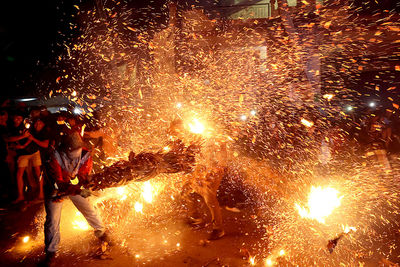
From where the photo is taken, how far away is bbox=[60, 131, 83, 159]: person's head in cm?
338

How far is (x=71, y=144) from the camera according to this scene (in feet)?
11.2

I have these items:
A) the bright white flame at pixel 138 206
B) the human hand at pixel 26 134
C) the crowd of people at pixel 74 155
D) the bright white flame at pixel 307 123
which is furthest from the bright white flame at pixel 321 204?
the human hand at pixel 26 134

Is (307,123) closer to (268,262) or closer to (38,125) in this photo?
(268,262)

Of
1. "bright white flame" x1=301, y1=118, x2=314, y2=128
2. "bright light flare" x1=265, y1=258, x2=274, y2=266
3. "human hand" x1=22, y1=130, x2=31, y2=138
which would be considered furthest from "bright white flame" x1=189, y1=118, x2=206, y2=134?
"bright white flame" x1=301, y1=118, x2=314, y2=128

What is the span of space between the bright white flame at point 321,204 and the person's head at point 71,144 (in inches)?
138

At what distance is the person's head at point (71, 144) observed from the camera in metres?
3.38

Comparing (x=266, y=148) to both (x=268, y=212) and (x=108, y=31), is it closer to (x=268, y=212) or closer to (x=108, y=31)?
(x=268, y=212)

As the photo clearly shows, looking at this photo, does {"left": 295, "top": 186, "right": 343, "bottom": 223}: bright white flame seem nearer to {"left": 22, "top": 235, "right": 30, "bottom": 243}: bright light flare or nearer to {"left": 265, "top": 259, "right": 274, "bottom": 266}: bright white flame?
{"left": 265, "top": 259, "right": 274, "bottom": 266}: bright white flame

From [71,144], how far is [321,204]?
3644 millimetres

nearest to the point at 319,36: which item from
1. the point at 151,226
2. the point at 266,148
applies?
the point at 266,148

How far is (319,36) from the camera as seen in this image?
9055 millimetres

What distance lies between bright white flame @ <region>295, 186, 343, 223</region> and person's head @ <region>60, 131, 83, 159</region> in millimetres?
3516

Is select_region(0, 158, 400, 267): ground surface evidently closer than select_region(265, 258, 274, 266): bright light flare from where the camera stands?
No

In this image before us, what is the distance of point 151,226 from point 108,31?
257 inches
